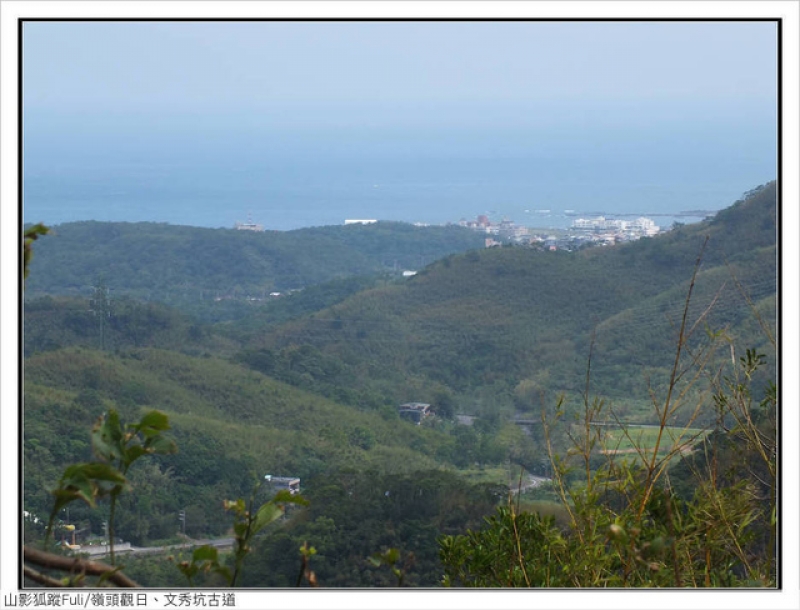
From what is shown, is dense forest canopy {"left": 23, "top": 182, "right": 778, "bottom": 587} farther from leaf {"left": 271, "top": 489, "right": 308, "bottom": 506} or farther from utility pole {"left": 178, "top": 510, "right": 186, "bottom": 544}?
leaf {"left": 271, "top": 489, "right": 308, "bottom": 506}

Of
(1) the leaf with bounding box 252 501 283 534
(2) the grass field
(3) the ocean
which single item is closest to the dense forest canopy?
(3) the ocean

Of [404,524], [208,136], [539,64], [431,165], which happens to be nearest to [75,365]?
[208,136]

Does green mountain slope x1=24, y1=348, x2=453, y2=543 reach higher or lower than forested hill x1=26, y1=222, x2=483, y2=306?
lower

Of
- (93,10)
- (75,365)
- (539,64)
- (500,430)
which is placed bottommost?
(500,430)

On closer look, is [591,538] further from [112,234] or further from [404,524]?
[112,234]

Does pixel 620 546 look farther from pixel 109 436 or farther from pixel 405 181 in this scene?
pixel 405 181

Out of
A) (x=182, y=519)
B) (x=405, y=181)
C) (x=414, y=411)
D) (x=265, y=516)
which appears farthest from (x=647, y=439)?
(x=414, y=411)

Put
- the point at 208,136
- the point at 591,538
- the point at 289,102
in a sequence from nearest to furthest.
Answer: the point at 591,538, the point at 289,102, the point at 208,136

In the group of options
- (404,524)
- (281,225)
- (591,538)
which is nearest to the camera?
(591,538)
